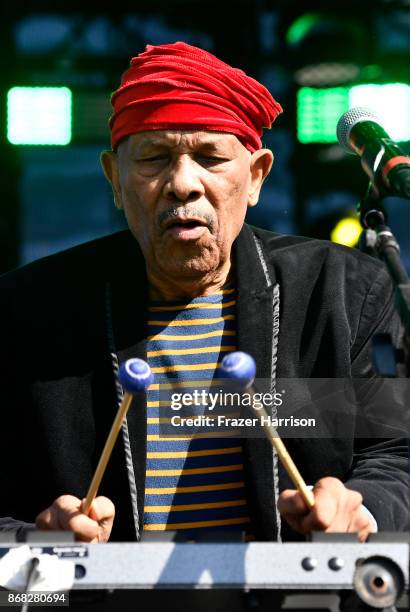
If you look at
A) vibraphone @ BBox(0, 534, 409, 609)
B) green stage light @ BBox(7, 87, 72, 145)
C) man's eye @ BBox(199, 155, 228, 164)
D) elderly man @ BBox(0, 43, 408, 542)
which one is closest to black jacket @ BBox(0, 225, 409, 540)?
elderly man @ BBox(0, 43, 408, 542)

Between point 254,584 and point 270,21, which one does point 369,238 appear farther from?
point 270,21

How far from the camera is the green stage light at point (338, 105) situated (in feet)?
16.4

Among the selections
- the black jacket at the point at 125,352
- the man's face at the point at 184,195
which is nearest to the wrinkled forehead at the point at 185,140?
the man's face at the point at 184,195

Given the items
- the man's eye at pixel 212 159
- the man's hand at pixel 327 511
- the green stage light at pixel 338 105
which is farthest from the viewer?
the green stage light at pixel 338 105

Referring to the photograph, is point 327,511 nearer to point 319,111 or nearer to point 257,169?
point 257,169

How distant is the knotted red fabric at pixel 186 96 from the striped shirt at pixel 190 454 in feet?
1.31

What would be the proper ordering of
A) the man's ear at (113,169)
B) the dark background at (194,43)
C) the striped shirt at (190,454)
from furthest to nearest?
the dark background at (194,43) → the man's ear at (113,169) → the striped shirt at (190,454)

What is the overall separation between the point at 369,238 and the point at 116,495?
2.30 ft

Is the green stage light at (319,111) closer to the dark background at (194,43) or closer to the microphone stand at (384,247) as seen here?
the dark background at (194,43)

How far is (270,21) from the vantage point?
17.1ft

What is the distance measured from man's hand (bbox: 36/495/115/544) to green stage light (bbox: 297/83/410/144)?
3.39m

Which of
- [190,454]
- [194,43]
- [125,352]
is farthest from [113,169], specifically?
[194,43]

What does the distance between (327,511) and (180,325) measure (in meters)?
0.88

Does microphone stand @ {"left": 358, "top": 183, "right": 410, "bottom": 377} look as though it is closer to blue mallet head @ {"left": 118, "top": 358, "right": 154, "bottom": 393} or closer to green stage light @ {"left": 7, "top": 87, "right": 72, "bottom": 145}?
blue mallet head @ {"left": 118, "top": 358, "right": 154, "bottom": 393}
